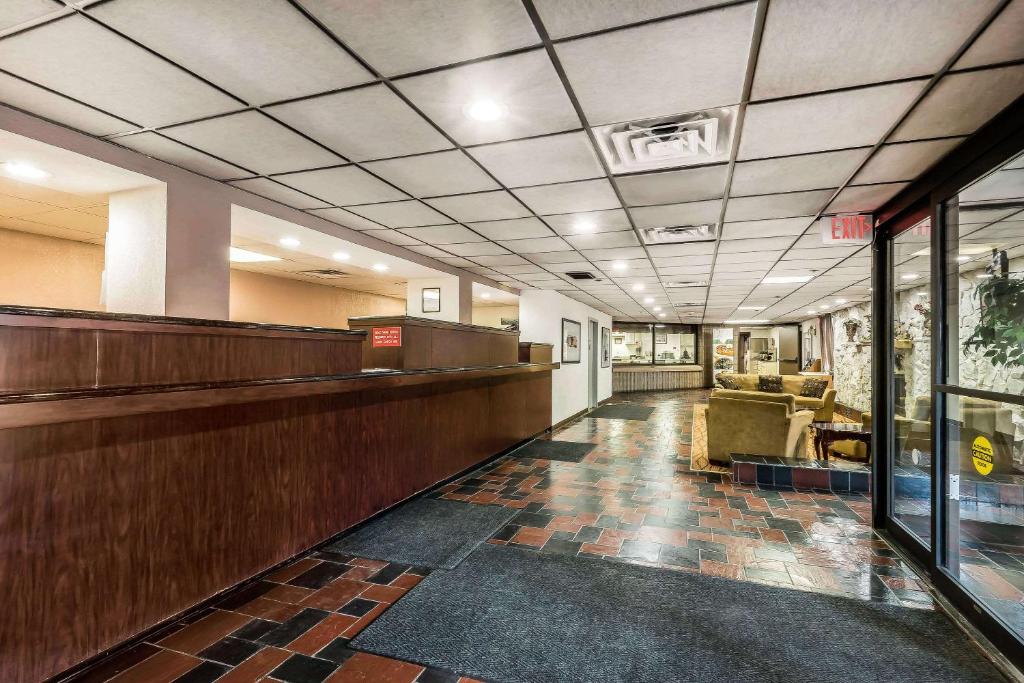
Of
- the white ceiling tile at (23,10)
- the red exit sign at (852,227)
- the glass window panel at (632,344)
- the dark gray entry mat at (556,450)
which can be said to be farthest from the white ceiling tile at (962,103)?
the glass window panel at (632,344)

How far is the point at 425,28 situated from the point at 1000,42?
2098mm

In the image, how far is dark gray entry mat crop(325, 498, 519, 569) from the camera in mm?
3123

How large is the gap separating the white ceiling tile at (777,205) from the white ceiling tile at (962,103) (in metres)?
0.92

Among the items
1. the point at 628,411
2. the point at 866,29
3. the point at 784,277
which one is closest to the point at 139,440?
the point at 866,29

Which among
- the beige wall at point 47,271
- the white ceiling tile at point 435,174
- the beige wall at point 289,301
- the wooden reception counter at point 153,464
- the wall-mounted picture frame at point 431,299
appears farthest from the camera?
the beige wall at point 289,301

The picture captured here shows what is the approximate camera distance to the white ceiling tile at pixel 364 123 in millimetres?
2211

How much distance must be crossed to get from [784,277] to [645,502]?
15.4ft

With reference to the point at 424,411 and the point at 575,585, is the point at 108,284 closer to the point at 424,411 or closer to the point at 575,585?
the point at 424,411

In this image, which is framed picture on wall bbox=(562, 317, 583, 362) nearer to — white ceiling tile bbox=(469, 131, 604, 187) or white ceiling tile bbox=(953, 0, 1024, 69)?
white ceiling tile bbox=(469, 131, 604, 187)

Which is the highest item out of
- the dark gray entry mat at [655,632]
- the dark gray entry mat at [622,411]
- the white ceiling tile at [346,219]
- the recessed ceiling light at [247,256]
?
the recessed ceiling light at [247,256]

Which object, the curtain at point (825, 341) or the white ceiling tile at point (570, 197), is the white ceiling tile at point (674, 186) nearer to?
the white ceiling tile at point (570, 197)

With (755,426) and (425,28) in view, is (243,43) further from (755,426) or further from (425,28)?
(755,426)

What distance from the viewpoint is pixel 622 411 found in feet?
36.2

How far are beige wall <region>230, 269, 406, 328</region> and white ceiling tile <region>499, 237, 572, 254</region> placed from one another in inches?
135
